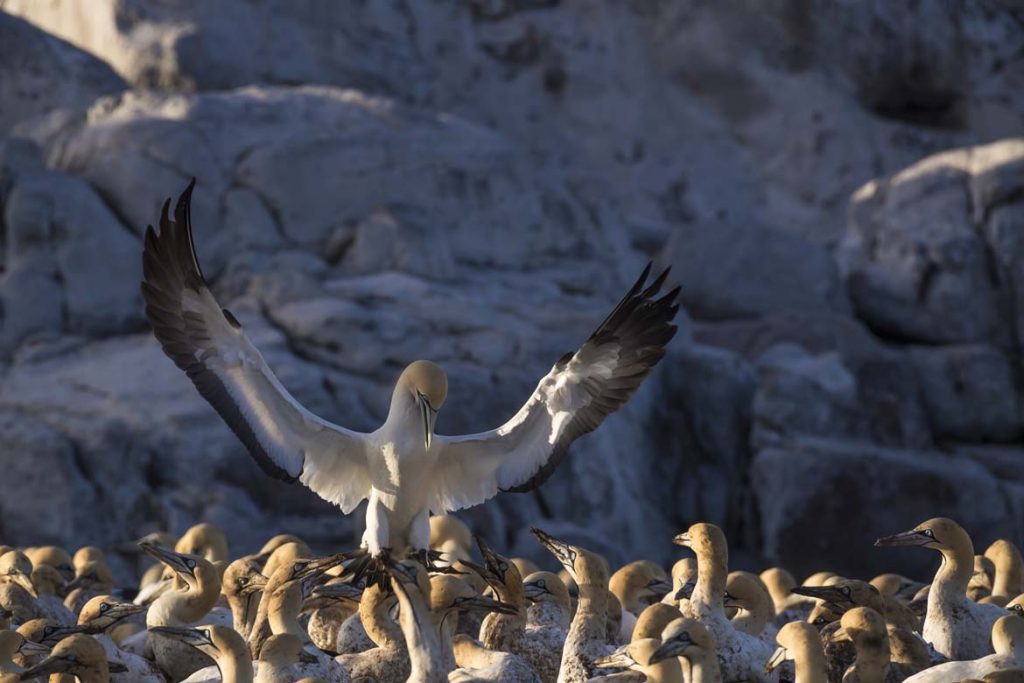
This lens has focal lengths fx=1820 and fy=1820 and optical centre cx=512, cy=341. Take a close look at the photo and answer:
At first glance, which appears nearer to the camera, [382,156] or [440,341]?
[440,341]

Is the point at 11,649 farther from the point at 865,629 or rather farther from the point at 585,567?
the point at 865,629

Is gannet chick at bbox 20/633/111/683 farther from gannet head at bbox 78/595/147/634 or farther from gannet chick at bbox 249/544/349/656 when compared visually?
gannet head at bbox 78/595/147/634

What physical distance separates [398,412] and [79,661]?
242cm

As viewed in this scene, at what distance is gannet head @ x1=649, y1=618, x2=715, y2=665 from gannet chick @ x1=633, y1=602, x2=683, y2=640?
1.63ft

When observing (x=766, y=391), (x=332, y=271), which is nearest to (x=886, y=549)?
(x=766, y=391)

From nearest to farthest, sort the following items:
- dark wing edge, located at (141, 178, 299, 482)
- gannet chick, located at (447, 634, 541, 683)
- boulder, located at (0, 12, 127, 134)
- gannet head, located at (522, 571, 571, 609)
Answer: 1. gannet chick, located at (447, 634, 541, 683)
2. gannet head, located at (522, 571, 571, 609)
3. dark wing edge, located at (141, 178, 299, 482)
4. boulder, located at (0, 12, 127, 134)

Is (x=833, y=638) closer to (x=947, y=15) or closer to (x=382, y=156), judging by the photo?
(x=382, y=156)

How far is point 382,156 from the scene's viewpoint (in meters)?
17.6

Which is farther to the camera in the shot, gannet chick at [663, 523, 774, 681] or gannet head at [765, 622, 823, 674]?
gannet chick at [663, 523, 774, 681]

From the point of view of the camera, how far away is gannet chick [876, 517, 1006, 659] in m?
7.45

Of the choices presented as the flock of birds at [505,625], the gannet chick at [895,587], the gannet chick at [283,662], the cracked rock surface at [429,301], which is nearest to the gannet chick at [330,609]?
the flock of birds at [505,625]

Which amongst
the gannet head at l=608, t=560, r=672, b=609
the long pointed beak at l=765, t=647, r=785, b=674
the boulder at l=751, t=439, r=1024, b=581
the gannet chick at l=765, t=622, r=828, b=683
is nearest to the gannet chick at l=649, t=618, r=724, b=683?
the gannet chick at l=765, t=622, r=828, b=683

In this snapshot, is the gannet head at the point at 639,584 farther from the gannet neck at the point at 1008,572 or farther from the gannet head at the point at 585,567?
the gannet neck at the point at 1008,572

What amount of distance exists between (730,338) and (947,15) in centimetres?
932
